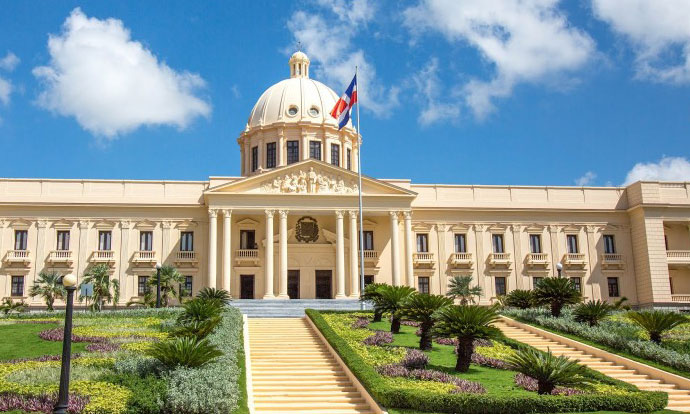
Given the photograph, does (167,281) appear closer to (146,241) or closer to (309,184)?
(146,241)

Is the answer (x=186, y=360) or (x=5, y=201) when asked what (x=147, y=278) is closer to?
(x=5, y=201)

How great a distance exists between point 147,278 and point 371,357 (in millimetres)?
27893

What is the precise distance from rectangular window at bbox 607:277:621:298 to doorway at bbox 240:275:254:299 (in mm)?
24723

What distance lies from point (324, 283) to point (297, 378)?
88.2 ft

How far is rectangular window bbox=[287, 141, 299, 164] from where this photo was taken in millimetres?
56562

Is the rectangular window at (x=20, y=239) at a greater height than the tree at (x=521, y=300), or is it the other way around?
the rectangular window at (x=20, y=239)

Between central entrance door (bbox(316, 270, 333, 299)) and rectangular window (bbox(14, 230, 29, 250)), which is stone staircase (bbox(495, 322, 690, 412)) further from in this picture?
rectangular window (bbox(14, 230, 29, 250))

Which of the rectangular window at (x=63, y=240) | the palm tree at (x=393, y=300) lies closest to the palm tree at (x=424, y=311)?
the palm tree at (x=393, y=300)

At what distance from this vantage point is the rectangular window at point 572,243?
52.9 metres

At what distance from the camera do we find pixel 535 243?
52875 millimetres

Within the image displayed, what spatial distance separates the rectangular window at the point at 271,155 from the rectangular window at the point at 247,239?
25.2ft

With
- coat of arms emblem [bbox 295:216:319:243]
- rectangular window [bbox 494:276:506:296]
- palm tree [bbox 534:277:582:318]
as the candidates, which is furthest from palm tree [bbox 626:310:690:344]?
coat of arms emblem [bbox 295:216:319:243]

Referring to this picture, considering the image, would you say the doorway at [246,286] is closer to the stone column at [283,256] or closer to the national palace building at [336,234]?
the national palace building at [336,234]

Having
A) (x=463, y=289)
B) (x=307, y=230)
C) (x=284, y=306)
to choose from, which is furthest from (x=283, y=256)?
(x=463, y=289)
